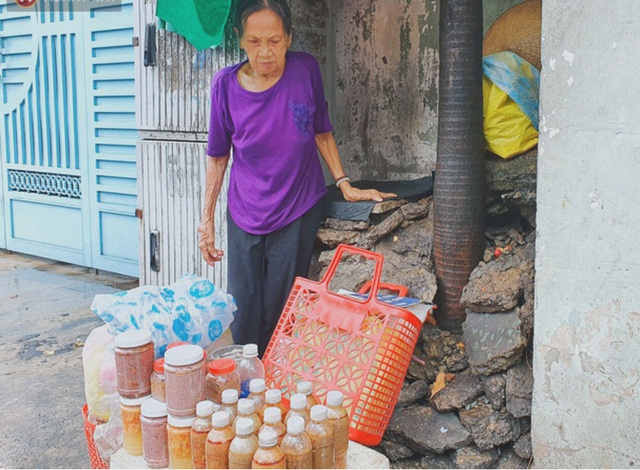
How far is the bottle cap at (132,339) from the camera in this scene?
221 centimetres

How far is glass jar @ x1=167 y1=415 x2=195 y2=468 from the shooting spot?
2.02m

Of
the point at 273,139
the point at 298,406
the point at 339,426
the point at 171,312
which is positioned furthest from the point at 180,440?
the point at 273,139

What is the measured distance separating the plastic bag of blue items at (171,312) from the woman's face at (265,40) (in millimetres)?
1130

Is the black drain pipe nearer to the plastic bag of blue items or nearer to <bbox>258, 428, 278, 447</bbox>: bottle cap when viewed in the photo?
the plastic bag of blue items

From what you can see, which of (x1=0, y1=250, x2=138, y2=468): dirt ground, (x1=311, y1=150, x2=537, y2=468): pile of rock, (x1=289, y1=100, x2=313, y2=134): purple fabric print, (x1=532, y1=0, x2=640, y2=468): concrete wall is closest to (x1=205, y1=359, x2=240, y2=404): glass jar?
(x1=311, y1=150, x2=537, y2=468): pile of rock

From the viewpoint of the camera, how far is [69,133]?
665 centimetres

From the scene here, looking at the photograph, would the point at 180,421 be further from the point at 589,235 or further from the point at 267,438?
the point at 589,235

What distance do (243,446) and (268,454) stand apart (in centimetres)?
8

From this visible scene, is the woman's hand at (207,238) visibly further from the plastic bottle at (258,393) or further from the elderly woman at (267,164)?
the plastic bottle at (258,393)

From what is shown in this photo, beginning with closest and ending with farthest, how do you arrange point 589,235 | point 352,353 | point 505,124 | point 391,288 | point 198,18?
1. point 589,235
2. point 352,353
3. point 391,288
4. point 505,124
5. point 198,18

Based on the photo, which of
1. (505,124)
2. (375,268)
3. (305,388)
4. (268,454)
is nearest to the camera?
(268,454)

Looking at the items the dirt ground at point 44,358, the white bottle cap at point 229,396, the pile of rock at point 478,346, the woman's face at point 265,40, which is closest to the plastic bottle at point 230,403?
the white bottle cap at point 229,396

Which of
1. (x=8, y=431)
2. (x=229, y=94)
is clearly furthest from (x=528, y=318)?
(x=8, y=431)

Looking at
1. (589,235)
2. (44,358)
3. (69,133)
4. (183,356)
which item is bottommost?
(44,358)
